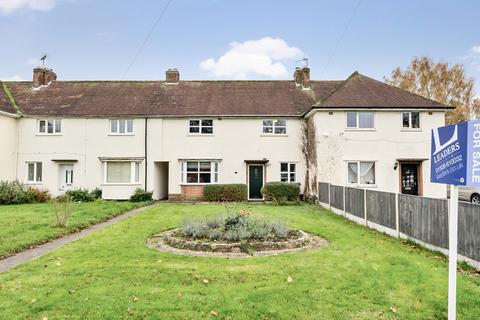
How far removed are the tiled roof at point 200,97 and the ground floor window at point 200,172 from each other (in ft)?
11.3

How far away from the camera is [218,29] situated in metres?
17.3

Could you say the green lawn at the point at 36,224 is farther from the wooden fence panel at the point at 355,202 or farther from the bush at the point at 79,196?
the wooden fence panel at the point at 355,202

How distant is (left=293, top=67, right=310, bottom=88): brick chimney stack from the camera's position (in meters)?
26.9

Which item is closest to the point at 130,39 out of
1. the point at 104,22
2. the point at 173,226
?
the point at 104,22

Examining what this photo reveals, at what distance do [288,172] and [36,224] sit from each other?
15.5m

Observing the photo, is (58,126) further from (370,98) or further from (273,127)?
(370,98)

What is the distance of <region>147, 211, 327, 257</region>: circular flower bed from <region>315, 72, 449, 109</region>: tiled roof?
41.2 feet

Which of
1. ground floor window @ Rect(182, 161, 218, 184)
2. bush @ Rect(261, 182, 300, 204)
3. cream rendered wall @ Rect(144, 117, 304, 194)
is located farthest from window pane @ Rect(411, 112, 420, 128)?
ground floor window @ Rect(182, 161, 218, 184)

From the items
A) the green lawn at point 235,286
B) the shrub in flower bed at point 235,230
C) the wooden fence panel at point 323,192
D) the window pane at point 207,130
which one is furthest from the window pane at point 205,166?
the green lawn at point 235,286

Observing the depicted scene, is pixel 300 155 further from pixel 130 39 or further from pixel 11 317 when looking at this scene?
pixel 11 317

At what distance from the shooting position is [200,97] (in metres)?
25.8

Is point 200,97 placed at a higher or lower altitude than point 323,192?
higher

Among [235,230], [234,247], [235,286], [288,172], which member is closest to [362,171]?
[288,172]

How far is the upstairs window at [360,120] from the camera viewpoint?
70.1 ft
